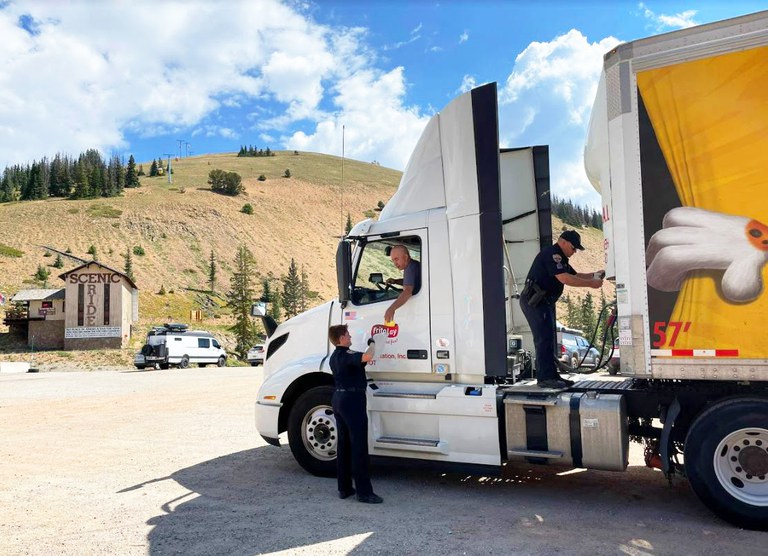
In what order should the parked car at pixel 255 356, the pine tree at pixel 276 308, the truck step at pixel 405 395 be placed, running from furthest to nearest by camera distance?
the pine tree at pixel 276 308 < the parked car at pixel 255 356 < the truck step at pixel 405 395

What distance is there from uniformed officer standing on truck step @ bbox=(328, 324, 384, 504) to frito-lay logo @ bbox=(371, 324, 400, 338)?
0.54 meters

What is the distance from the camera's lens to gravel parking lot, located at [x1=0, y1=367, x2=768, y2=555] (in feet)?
16.0

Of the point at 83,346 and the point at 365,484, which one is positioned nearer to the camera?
the point at 365,484

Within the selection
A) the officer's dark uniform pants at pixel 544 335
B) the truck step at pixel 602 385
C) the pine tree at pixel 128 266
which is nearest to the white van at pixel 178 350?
the pine tree at pixel 128 266

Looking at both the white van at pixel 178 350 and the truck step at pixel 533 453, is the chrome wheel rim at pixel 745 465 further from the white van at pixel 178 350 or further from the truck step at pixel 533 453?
the white van at pixel 178 350

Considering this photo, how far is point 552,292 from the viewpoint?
6.62m

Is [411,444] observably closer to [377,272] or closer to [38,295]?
[377,272]

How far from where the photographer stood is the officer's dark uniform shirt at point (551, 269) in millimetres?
6527

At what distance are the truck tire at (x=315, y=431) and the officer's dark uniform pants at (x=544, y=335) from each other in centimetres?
242

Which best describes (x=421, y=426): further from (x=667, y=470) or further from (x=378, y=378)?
(x=667, y=470)

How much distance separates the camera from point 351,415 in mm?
6098

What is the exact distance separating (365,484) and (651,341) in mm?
3086

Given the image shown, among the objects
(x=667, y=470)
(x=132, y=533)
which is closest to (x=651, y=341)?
(x=667, y=470)

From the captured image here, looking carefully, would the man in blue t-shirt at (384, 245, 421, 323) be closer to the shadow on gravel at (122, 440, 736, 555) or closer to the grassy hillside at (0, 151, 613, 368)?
the shadow on gravel at (122, 440, 736, 555)
